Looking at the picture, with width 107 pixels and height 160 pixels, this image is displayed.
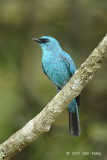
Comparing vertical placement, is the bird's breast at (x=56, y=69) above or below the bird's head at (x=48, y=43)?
below

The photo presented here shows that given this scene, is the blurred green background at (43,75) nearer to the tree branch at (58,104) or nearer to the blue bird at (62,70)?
the blue bird at (62,70)

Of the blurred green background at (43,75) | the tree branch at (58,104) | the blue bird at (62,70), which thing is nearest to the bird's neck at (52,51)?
the blue bird at (62,70)


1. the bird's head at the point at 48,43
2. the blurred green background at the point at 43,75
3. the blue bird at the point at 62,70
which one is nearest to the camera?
the blurred green background at the point at 43,75

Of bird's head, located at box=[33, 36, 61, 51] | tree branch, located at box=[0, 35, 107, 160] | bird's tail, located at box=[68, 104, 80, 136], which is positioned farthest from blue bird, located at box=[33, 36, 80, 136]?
tree branch, located at box=[0, 35, 107, 160]

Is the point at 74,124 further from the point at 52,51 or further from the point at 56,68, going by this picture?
the point at 52,51

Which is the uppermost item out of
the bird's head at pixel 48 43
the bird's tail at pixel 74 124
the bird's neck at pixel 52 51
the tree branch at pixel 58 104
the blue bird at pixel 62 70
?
the bird's head at pixel 48 43

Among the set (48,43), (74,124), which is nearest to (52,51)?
(48,43)

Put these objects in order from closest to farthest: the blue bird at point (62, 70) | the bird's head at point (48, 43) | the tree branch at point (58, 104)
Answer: the tree branch at point (58, 104) < the blue bird at point (62, 70) < the bird's head at point (48, 43)

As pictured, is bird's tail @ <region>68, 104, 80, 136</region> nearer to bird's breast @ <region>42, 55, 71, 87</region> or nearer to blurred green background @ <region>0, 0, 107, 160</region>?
blurred green background @ <region>0, 0, 107, 160</region>
